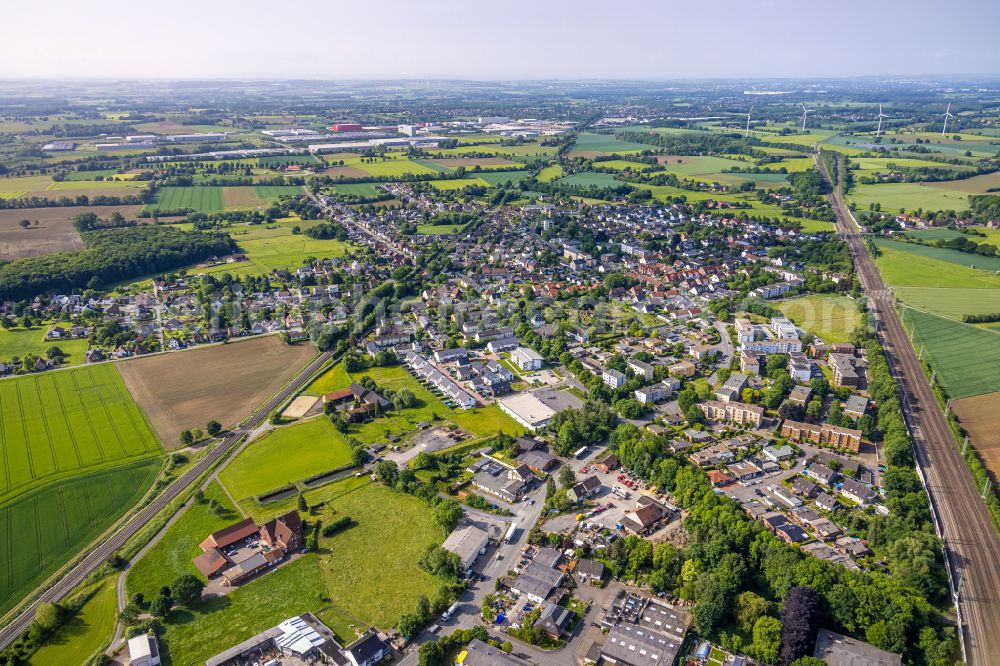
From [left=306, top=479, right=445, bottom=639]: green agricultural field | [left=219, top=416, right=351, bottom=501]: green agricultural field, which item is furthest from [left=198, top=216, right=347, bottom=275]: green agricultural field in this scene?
[left=306, top=479, right=445, bottom=639]: green agricultural field

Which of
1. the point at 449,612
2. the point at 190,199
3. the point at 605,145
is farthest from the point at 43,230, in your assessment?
the point at 605,145

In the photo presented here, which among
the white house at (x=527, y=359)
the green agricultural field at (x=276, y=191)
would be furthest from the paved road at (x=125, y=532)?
the green agricultural field at (x=276, y=191)

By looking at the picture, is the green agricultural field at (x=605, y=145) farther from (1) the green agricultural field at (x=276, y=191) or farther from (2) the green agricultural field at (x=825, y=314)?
(2) the green agricultural field at (x=825, y=314)

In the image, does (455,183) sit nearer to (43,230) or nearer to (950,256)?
(43,230)

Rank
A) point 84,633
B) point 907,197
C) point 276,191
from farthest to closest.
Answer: point 276,191
point 907,197
point 84,633

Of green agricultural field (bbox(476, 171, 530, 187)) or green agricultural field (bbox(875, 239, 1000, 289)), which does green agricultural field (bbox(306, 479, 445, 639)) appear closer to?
green agricultural field (bbox(875, 239, 1000, 289))

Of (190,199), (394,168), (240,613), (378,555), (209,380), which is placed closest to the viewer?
(240,613)
